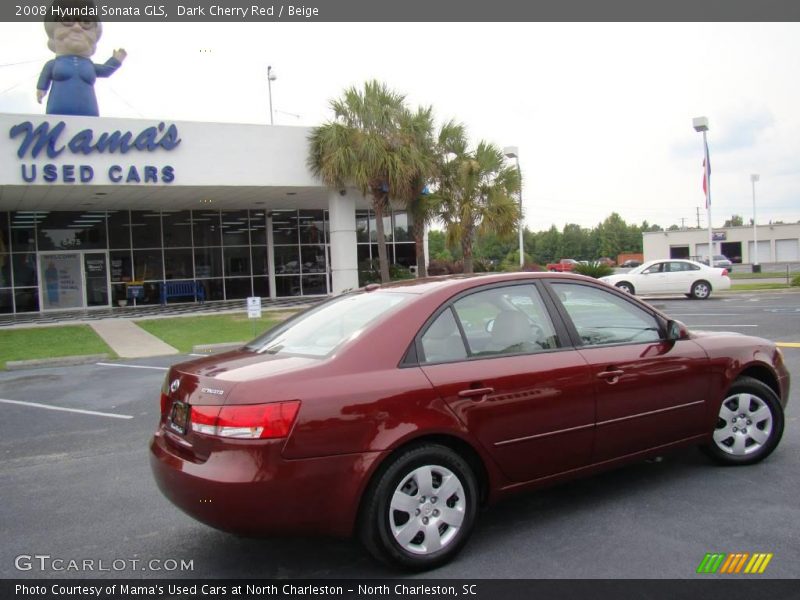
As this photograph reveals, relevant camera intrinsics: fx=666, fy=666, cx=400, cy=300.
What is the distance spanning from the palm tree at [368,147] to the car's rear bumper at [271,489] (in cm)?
1705

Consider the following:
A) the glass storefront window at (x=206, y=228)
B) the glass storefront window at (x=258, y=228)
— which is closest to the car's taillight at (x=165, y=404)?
the glass storefront window at (x=206, y=228)

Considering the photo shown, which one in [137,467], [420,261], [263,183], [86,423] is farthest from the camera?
[420,261]

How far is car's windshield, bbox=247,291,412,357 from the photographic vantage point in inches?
150

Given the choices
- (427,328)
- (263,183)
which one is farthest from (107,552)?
(263,183)

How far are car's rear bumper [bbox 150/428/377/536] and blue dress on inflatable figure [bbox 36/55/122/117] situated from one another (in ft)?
63.3

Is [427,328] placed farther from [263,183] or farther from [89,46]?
[89,46]

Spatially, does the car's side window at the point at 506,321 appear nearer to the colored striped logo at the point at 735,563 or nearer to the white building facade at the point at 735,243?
the colored striped logo at the point at 735,563

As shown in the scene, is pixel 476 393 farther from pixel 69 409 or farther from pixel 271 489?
pixel 69 409

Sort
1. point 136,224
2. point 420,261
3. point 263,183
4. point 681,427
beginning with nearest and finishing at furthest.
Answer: point 681,427 < point 263,183 < point 420,261 < point 136,224

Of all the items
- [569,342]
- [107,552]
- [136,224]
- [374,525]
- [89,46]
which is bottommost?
[107,552]

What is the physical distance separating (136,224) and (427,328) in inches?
964

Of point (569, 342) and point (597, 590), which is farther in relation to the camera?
point (569, 342)

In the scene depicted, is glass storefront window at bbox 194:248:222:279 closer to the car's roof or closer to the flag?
the flag

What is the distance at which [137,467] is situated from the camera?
5551 millimetres
